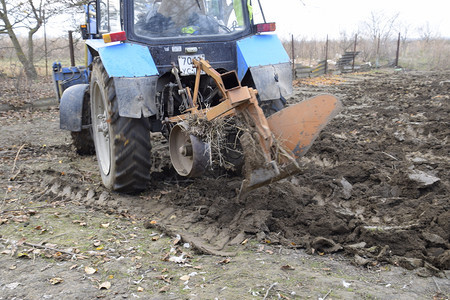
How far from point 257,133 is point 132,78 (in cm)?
144

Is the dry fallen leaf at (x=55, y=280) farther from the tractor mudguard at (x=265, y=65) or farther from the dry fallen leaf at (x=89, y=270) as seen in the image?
the tractor mudguard at (x=265, y=65)

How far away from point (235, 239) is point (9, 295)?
1698mm

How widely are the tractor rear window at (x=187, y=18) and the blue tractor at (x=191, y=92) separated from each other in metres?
0.01

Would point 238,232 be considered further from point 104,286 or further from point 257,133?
point 104,286

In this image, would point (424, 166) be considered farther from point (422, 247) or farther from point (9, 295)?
point (9, 295)

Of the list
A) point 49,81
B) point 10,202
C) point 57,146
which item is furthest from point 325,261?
point 49,81

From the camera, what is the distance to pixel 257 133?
3.98m

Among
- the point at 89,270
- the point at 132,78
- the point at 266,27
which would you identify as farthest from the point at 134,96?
the point at 89,270

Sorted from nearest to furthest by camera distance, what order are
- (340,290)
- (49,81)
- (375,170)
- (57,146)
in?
(340,290), (375,170), (57,146), (49,81)

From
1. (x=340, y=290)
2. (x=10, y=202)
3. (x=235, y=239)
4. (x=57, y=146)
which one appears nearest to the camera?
(x=340, y=290)

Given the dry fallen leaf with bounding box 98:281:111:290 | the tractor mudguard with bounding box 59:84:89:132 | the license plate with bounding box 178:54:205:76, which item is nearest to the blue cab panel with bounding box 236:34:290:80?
the license plate with bounding box 178:54:205:76

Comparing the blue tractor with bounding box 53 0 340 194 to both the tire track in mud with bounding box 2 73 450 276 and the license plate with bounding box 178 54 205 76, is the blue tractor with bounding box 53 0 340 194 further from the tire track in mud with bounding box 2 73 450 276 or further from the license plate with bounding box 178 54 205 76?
the tire track in mud with bounding box 2 73 450 276

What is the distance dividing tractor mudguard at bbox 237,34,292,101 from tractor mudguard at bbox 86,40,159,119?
101cm

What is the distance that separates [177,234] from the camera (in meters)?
3.91
